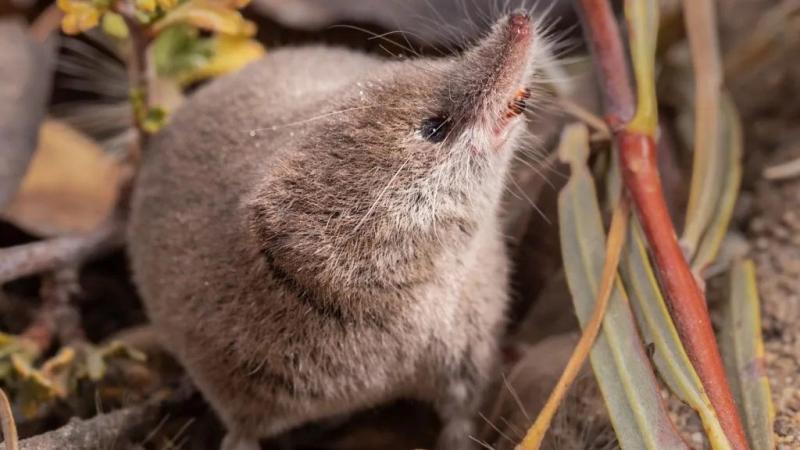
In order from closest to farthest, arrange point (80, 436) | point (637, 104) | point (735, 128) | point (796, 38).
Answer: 1. point (80, 436)
2. point (637, 104)
3. point (735, 128)
4. point (796, 38)

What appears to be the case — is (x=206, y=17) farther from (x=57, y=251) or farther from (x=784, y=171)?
(x=784, y=171)

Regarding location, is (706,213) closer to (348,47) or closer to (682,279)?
(682,279)

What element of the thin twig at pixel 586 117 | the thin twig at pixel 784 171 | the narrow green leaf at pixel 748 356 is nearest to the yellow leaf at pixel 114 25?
the thin twig at pixel 586 117

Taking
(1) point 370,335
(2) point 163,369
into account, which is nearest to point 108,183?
(2) point 163,369

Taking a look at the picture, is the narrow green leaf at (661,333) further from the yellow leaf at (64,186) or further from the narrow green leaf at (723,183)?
the yellow leaf at (64,186)

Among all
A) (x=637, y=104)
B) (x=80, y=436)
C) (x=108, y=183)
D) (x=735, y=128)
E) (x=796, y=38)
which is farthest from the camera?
(x=108, y=183)

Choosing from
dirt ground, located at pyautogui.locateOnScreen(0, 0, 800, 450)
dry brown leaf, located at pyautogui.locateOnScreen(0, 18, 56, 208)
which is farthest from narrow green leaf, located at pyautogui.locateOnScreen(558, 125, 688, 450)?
dry brown leaf, located at pyautogui.locateOnScreen(0, 18, 56, 208)
